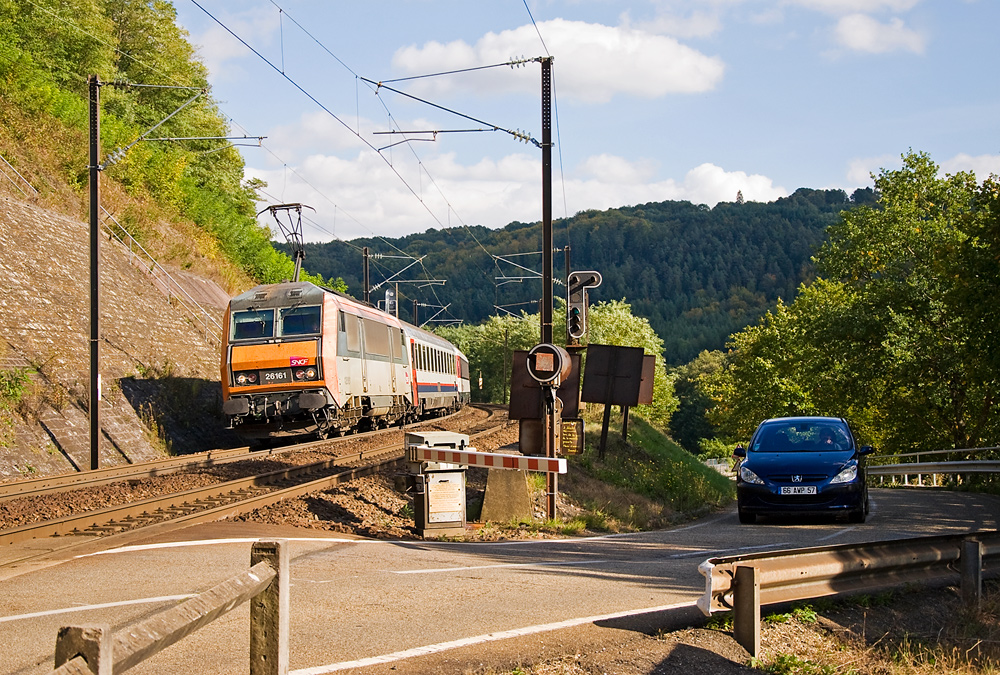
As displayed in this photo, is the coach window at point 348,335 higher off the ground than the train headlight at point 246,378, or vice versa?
the coach window at point 348,335

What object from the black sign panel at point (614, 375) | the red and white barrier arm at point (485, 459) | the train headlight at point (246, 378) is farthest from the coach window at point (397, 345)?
the red and white barrier arm at point (485, 459)

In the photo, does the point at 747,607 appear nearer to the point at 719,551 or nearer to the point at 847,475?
the point at 719,551

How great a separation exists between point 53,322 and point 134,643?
22667 millimetres

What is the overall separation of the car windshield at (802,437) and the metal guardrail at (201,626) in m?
11.1

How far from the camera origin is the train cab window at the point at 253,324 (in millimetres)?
23531

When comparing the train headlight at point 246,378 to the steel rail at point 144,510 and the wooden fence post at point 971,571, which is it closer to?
the steel rail at point 144,510

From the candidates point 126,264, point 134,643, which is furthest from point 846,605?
point 126,264

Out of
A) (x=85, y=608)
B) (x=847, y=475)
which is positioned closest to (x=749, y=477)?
(x=847, y=475)

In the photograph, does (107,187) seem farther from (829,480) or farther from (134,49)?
(829,480)

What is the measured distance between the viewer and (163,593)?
295 inches

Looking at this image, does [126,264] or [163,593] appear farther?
[126,264]

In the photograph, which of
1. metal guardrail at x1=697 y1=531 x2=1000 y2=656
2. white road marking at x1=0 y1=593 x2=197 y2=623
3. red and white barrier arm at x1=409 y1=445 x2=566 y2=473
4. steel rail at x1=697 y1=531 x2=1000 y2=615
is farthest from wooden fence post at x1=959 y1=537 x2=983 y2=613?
white road marking at x1=0 y1=593 x2=197 y2=623

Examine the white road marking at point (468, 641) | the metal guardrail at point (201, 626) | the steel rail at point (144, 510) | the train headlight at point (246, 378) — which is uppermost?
Result: the train headlight at point (246, 378)

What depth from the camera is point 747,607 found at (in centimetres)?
595
